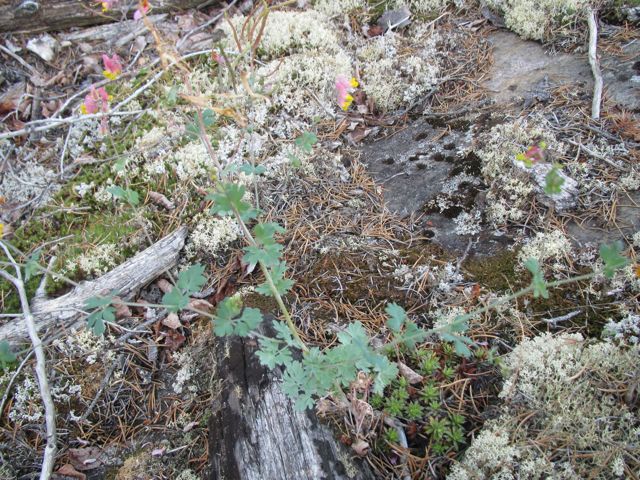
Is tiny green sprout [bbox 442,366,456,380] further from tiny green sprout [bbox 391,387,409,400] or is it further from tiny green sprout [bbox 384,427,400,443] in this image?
tiny green sprout [bbox 384,427,400,443]

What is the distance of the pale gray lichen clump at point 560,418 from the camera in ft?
6.62

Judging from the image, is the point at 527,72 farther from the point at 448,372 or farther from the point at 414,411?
the point at 414,411

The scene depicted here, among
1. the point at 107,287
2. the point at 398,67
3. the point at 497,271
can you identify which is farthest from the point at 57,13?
the point at 497,271

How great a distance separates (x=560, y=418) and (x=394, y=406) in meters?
0.77

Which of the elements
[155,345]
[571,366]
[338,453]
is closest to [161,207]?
[155,345]


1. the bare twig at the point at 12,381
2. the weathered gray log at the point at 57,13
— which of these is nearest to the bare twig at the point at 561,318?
the bare twig at the point at 12,381

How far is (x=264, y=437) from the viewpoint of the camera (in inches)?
85.6

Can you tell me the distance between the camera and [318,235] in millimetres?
3135

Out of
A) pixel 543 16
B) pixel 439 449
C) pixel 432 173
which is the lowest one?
pixel 439 449

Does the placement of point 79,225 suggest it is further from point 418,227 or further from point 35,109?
point 418,227

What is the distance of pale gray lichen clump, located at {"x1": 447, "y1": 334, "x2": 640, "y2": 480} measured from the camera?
202 cm

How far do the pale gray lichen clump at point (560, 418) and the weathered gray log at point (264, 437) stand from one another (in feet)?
1.94

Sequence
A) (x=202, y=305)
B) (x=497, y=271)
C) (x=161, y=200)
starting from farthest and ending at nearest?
(x=161, y=200)
(x=202, y=305)
(x=497, y=271)

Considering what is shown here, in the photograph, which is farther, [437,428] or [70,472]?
[70,472]
